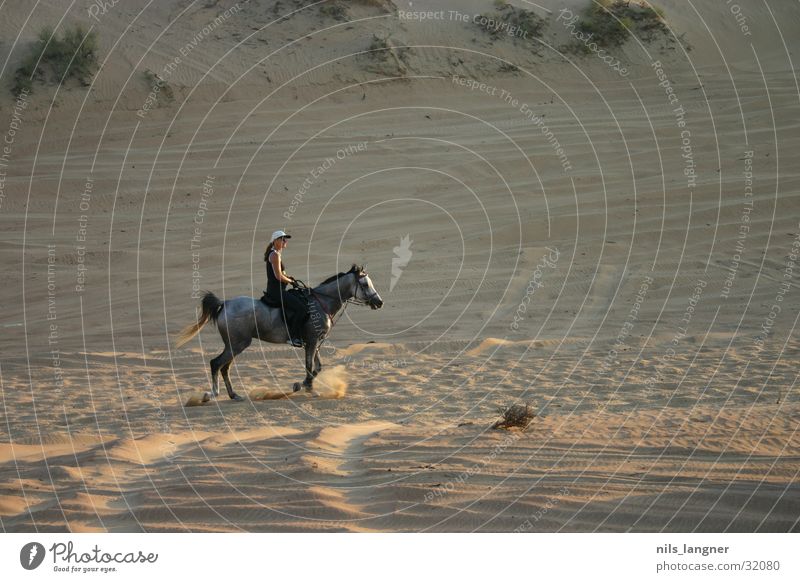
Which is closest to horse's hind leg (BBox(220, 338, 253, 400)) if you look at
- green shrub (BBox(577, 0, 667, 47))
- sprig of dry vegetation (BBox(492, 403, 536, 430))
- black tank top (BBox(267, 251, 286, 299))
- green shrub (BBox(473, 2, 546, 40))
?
black tank top (BBox(267, 251, 286, 299))

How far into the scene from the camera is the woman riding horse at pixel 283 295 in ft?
50.6

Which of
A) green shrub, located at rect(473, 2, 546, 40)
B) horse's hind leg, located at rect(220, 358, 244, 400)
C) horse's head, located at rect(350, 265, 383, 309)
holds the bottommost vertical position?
horse's hind leg, located at rect(220, 358, 244, 400)

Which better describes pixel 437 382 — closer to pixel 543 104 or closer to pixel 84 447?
pixel 84 447

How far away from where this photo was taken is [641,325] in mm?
19953

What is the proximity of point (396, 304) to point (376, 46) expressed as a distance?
1535 centimetres

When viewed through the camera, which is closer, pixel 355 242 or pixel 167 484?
pixel 167 484

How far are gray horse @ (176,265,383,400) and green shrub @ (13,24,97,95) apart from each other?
20768 mm

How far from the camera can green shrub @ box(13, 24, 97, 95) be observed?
111 ft

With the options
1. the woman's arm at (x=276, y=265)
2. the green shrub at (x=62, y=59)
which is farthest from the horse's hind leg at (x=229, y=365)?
the green shrub at (x=62, y=59)

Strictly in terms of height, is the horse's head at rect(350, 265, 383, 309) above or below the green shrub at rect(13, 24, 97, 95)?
below

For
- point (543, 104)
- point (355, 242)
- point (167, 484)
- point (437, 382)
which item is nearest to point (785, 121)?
point (543, 104)

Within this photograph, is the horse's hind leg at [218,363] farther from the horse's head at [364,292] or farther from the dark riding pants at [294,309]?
the horse's head at [364,292]

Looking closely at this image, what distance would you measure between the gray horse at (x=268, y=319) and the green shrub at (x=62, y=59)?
68.1ft

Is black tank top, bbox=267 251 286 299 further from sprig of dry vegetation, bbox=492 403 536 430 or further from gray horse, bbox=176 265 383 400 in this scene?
sprig of dry vegetation, bbox=492 403 536 430
